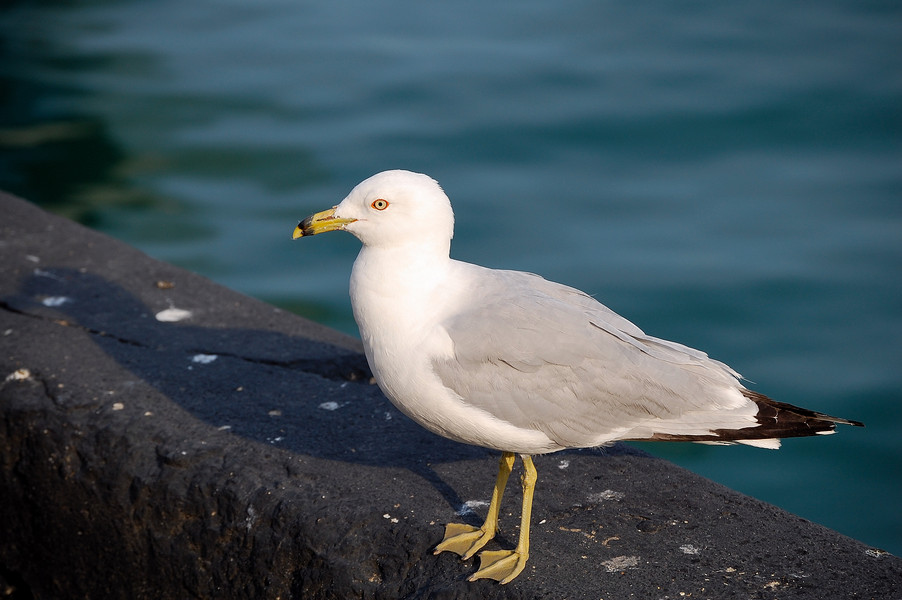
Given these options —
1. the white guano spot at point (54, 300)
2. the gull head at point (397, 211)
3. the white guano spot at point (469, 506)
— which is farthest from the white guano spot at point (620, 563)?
the white guano spot at point (54, 300)

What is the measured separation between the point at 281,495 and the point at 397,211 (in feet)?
3.45

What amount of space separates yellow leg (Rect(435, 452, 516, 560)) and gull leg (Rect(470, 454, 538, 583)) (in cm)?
5

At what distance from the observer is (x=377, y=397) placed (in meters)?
3.94

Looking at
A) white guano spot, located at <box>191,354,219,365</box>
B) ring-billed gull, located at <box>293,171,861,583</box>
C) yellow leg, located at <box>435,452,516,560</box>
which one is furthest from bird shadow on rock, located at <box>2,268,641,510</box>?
ring-billed gull, located at <box>293,171,861,583</box>

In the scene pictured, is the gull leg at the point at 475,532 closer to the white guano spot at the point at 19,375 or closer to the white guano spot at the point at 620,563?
the white guano spot at the point at 620,563

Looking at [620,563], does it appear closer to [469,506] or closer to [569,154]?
[469,506]

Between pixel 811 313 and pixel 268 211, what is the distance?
475 centimetres

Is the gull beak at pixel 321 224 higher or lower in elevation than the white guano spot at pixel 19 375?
higher

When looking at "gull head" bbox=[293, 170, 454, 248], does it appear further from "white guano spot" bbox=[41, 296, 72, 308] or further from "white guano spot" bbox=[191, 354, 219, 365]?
"white guano spot" bbox=[41, 296, 72, 308]

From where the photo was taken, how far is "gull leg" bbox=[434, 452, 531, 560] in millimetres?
2963

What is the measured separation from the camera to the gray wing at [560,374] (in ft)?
9.54

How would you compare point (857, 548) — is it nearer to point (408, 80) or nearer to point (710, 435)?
point (710, 435)

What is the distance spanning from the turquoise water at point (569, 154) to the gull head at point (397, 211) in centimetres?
412

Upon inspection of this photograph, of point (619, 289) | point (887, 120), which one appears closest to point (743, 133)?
point (887, 120)
